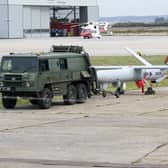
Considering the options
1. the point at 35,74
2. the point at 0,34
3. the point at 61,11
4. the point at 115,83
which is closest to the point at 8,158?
the point at 35,74

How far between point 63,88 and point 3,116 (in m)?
3.44

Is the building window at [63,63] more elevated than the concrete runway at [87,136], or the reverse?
the building window at [63,63]

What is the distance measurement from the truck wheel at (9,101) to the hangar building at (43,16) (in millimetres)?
88006

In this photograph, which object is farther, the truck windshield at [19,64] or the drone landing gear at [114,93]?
the drone landing gear at [114,93]

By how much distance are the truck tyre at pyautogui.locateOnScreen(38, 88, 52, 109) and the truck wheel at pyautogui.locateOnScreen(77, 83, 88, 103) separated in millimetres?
1596

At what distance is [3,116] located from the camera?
60.6 ft

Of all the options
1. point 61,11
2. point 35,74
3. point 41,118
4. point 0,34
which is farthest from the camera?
point 61,11

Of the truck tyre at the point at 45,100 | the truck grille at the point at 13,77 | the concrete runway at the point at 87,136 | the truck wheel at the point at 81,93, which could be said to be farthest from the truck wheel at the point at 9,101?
the truck wheel at the point at 81,93

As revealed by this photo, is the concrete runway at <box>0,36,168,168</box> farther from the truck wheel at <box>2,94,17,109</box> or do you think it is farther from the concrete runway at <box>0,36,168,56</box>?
the concrete runway at <box>0,36,168,56</box>

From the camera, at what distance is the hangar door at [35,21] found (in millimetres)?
113000

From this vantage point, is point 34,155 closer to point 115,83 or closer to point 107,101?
point 107,101

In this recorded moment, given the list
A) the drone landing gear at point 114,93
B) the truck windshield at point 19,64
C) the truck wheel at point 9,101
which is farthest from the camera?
the drone landing gear at point 114,93

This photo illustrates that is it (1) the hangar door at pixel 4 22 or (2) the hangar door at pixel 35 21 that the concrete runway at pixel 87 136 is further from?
(2) the hangar door at pixel 35 21

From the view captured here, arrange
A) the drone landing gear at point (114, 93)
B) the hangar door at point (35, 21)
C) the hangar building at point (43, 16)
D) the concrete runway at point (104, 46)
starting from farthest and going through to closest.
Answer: the hangar door at point (35, 21), the hangar building at point (43, 16), the concrete runway at point (104, 46), the drone landing gear at point (114, 93)
